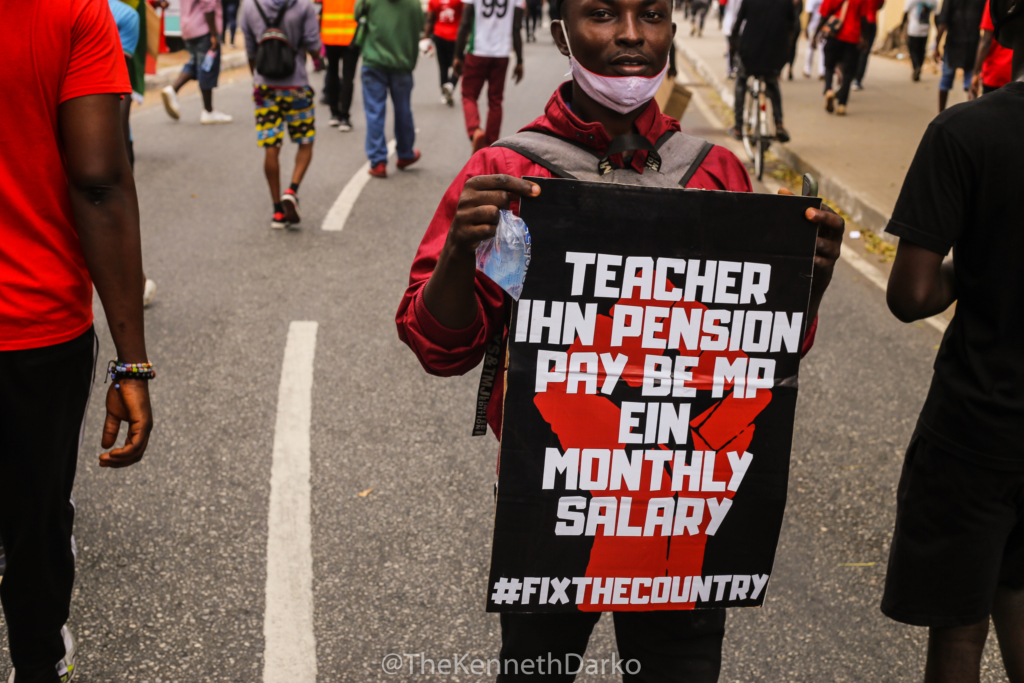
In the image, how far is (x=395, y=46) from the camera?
9.30 metres

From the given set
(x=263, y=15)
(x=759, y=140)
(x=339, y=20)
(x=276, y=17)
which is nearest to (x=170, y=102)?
(x=339, y=20)

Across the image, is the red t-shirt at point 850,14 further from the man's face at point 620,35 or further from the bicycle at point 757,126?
the man's face at point 620,35

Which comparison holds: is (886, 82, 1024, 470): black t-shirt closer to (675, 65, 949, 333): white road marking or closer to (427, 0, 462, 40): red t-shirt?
(675, 65, 949, 333): white road marking

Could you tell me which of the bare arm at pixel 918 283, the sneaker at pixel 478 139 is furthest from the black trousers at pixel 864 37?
the bare arm at pixel 918 283

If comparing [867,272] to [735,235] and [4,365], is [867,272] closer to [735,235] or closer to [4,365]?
[735,235]

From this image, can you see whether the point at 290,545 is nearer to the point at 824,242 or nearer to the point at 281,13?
the point at 824,242

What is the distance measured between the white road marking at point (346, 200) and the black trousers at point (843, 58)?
695cm

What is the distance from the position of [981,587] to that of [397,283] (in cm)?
475

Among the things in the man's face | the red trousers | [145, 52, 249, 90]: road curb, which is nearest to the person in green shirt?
the red trousers

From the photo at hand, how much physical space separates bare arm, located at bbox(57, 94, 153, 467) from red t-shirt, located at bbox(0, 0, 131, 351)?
4 cm

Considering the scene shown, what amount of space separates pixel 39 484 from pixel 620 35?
1.60 metres

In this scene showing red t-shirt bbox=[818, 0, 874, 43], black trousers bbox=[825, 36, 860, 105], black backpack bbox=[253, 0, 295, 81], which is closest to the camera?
black backpack bbox=[253, 0, 295, 81]

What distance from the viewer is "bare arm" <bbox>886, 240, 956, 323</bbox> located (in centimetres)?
202

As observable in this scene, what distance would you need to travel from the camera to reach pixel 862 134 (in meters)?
11.9
